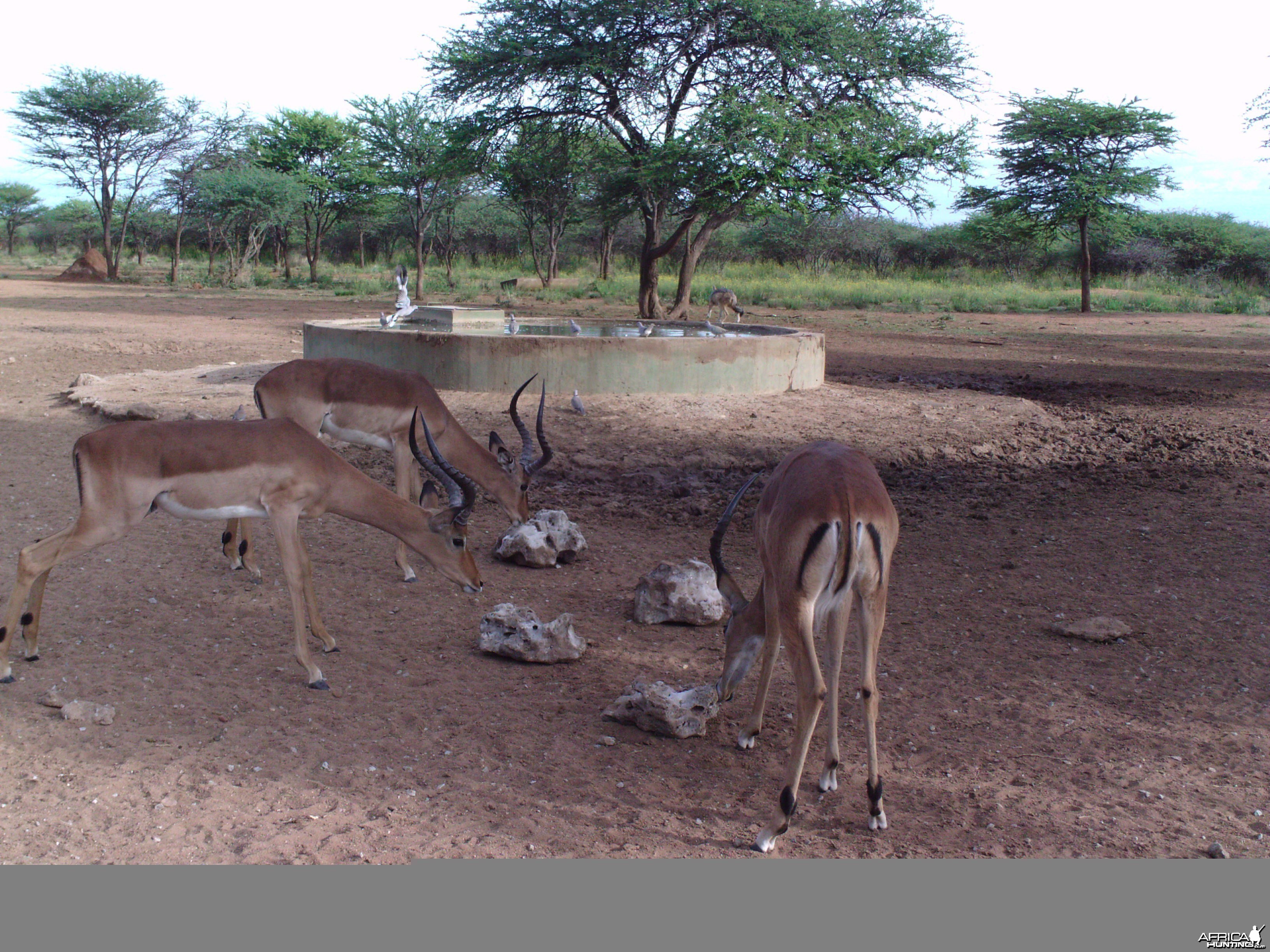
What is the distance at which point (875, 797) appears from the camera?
3420 mm

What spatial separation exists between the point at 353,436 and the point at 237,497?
200 centimetres

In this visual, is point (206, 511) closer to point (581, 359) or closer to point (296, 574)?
point (296, 574)

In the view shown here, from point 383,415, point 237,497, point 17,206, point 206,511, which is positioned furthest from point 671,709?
point 17,206

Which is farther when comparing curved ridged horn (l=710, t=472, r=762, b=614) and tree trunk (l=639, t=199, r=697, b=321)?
tree trunk (l=639, t=199, r=697, b=321)

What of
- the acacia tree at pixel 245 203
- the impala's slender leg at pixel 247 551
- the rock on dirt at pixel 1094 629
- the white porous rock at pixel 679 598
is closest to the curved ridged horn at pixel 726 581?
the white porous rock at pixel 679 598

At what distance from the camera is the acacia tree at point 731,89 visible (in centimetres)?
1795

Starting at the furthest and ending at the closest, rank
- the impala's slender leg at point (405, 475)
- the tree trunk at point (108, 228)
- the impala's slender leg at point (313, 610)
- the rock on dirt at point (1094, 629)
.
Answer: the tree trunk at point (108, 228) → the impala's slender leg at point (405, 475) → the rock on dirt at point (1094, 629) → the impala's slender leg at point (313, 610)

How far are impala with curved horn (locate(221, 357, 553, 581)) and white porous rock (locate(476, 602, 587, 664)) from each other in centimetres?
152

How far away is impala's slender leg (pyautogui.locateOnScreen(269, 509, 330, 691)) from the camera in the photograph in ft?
14.6

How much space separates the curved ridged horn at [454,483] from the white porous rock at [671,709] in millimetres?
1251

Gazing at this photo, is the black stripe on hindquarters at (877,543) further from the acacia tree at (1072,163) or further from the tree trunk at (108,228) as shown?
the tree trunk at (108,228)

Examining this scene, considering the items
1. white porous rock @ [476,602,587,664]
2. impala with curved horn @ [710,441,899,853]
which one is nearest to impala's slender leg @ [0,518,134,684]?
white porous rock @ [476,602,587,664]

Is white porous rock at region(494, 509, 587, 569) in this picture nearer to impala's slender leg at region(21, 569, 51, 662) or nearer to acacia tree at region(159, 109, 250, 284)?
impala's slender leg at region(21, 569, 51, 662)

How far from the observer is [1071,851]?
3334 mm
